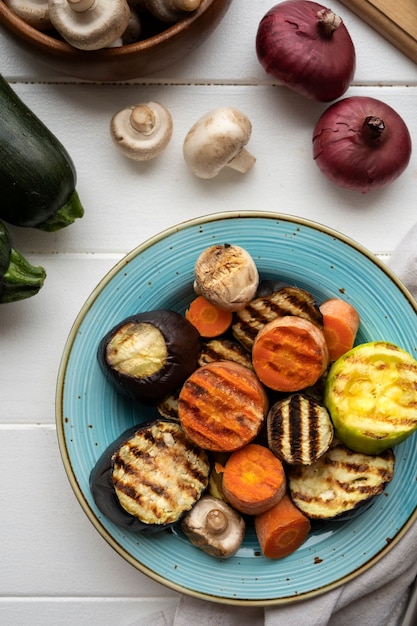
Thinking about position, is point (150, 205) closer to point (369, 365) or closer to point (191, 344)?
point (191, 344)

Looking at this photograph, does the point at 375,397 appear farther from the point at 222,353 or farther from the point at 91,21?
the point at 91,21

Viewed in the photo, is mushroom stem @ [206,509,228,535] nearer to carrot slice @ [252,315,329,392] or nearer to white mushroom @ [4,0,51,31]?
carrot slice @ [252,315,329,392]

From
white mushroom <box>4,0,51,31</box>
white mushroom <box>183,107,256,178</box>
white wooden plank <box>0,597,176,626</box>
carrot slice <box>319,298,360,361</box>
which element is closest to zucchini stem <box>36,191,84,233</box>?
white mushroom <box>183,107,256,178</box>

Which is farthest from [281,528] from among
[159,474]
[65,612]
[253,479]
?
[65,612]

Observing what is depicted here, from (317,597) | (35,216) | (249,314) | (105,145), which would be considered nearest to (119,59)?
(105,145)

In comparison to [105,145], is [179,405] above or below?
below

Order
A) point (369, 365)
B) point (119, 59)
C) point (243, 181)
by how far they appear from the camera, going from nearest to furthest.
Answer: point (369, 365) < point (119, 59) < point (243, 181)
